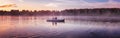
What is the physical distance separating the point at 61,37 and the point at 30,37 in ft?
9.06

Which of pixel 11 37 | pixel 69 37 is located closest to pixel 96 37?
pixel 69 37

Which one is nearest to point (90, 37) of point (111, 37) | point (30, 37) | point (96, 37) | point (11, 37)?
point (96, 37)

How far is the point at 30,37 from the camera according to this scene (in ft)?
77.6

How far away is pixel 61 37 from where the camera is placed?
23.9 meters

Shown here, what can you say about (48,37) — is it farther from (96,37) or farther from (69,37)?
(96,37)

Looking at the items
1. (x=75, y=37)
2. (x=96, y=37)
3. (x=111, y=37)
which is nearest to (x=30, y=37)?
(x=75, y=37)

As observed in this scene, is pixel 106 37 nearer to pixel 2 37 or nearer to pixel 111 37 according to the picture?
pixel 111 37

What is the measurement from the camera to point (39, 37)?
23.9 meters

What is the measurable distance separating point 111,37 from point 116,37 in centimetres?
53

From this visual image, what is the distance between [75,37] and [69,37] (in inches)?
21.4

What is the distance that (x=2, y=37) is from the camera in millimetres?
23812

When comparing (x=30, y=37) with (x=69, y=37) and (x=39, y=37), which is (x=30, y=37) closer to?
(x=39, y=37)

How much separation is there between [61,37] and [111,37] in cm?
454

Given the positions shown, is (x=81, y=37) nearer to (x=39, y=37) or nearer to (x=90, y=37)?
(x=90, y=37)
